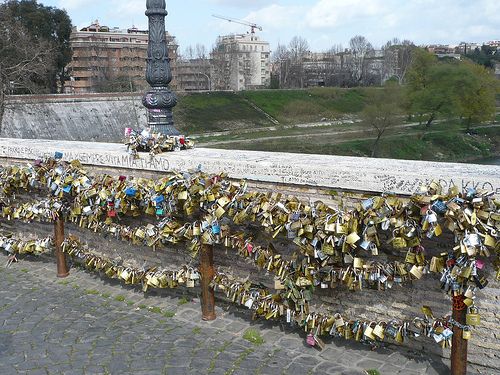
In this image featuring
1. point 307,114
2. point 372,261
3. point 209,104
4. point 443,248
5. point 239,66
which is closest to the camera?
point 443,248

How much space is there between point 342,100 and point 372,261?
6165 centimetres

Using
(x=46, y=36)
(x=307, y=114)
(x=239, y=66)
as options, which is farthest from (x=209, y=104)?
(x=239, y=66)

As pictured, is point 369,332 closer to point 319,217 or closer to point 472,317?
point 472,317

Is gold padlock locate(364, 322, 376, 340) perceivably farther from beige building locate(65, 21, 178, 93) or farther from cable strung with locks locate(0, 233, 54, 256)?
beige building locate(65, 21, 178, 93)

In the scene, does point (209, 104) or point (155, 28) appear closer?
point (155, 28)

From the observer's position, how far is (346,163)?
5.99 metres

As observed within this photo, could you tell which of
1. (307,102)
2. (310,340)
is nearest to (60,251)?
(310,340)

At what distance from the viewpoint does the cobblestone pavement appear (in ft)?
17.7

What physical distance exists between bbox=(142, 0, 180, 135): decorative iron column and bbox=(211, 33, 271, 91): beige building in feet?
242

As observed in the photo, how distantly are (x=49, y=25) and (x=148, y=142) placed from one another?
42.1 meters

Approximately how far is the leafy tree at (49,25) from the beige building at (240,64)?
1409 inches

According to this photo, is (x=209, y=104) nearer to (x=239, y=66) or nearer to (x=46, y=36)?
(x=46, y=36)

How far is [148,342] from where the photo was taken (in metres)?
6.02

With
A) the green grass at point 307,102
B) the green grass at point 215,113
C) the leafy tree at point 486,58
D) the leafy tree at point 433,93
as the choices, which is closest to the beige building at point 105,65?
the green grass at point 215,113
